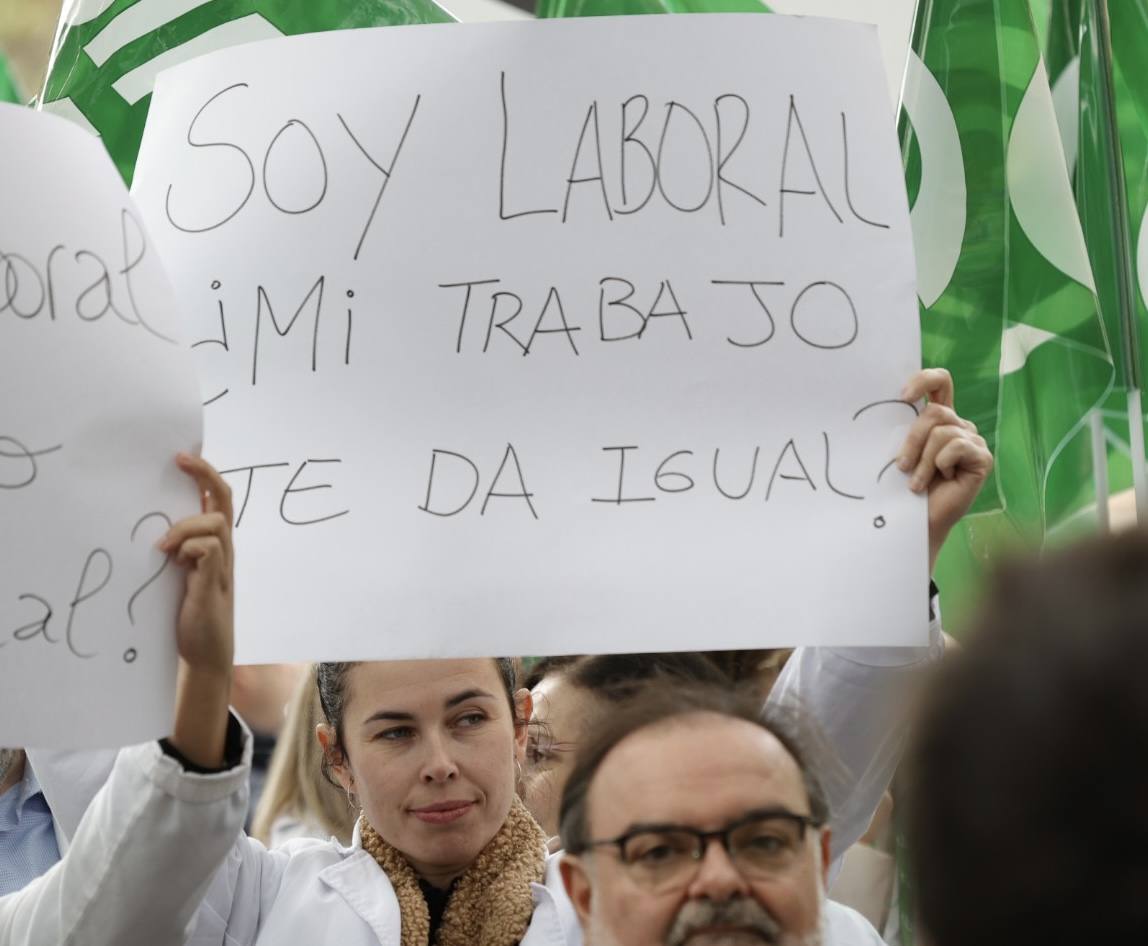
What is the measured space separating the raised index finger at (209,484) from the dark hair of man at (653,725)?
44 cm

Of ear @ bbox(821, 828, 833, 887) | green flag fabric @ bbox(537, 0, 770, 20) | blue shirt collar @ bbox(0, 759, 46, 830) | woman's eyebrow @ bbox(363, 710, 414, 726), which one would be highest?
green flag fabric @ bbox(537, 0, 770, 20)

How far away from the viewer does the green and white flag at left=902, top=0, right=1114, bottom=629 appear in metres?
2.72

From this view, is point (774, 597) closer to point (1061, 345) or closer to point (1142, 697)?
point (1061, 345)

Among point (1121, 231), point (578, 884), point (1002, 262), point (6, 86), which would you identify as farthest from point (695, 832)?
point (6, 86)

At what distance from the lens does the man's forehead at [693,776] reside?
1.57 meters

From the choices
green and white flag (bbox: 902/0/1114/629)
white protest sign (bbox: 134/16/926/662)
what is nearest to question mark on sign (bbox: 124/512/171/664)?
white protest sign (bbox: 134/16/926/662)

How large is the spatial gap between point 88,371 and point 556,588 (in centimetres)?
57

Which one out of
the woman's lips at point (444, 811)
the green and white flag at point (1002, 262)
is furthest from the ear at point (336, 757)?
the green and white flag at point (1002, 262)

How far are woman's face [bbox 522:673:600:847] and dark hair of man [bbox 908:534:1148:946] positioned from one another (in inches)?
63.5

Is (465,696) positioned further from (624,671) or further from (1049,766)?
(1049,766)

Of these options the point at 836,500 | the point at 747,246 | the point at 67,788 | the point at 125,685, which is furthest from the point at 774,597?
the point at 67,788

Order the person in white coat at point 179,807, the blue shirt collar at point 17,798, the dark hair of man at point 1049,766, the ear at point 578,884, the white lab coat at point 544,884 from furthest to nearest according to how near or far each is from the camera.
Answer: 1. the blue shirt collar at point 17,798
2. the white lab coat at point 544,884
3. the person in white coat at point 179,807
4. the ear at point 578,884
5. the dark hair of man at point 1049,766

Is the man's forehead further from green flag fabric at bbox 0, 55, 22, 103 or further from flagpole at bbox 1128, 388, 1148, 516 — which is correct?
green flag fabric at bbox 0, 55, 22, 103

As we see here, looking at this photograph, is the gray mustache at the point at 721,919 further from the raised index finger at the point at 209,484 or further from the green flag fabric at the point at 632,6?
the green flag fabric at the point at 632,6
